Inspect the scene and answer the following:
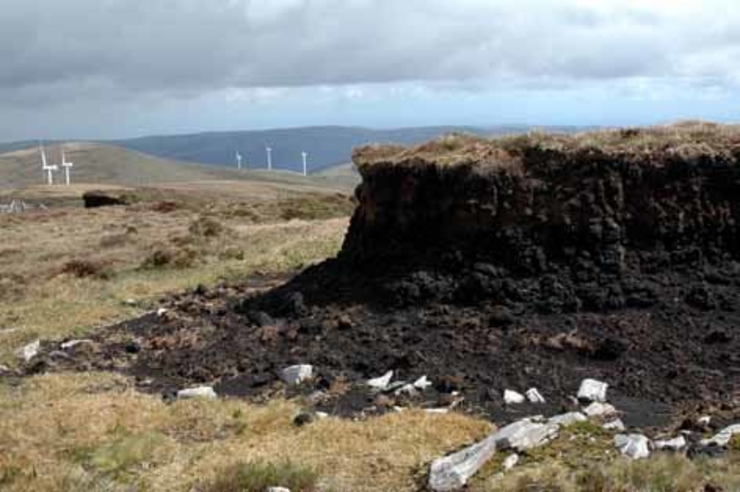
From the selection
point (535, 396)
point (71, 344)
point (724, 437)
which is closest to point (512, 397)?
point (535, 396)

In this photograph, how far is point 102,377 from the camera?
14.7 meters

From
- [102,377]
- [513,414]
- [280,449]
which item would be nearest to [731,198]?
[513,414]

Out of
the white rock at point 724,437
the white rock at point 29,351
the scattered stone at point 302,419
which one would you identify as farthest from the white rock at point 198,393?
the white rock at point 724,437

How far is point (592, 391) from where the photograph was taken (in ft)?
38.3

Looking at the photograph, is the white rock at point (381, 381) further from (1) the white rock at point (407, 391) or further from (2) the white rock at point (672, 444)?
(2) the white rock at point (672, 444)

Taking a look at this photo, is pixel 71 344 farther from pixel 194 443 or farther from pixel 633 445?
pixel 633 445

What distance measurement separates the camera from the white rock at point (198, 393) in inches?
516

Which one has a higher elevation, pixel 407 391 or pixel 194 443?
pixel 407 391

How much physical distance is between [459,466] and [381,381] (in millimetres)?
3859

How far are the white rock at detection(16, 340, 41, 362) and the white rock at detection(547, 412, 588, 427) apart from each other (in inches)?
390

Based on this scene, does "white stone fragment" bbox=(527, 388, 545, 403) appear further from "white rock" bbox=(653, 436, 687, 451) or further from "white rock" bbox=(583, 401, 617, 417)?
"white rock" bbox=(653, 436, 687, 451)

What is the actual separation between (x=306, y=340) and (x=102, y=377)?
3.22 metres

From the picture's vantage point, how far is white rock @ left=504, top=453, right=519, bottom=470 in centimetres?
928

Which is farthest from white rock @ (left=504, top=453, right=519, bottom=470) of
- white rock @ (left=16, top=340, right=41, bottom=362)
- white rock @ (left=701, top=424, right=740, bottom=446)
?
white rock @ (left=16, top=340, right=41, bottom=362)
